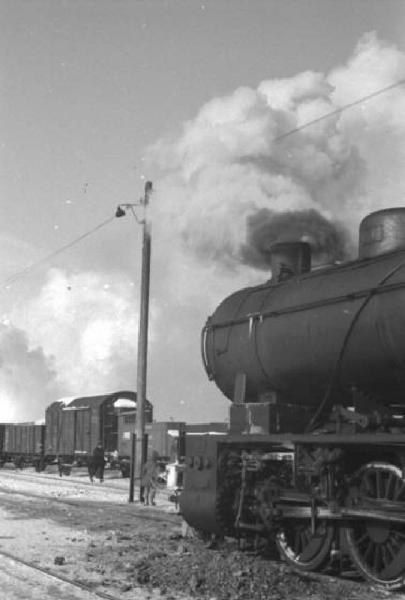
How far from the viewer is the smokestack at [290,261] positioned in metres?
10.1

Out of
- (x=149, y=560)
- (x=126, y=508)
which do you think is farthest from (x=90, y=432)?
(x=149, y=560)

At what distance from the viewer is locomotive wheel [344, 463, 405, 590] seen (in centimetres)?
720

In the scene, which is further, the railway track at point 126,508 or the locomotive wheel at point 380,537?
the railway track at point 126,508

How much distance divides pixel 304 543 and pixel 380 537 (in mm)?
1399

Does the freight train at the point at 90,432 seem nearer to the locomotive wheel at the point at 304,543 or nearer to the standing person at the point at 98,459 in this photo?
the standing person at the point at 98,459

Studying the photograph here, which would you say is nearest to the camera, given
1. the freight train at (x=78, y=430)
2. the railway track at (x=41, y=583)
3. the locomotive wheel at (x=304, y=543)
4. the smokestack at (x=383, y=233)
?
the railway track at (x=41, y=583)

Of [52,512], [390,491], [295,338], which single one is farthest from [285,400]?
[52,512]

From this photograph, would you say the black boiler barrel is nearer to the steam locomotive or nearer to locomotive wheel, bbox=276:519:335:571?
the steam locomotive

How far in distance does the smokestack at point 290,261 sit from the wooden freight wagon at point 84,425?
20574 millimetres

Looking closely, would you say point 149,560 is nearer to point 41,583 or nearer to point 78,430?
point 41,583

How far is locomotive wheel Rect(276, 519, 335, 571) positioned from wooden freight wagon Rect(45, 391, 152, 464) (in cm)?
2104

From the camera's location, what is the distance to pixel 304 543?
869 centimetres

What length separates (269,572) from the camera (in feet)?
25.5

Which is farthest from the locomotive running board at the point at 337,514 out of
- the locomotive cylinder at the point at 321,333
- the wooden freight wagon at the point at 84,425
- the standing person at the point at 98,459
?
the wooden freight wagon at the point at 84,425
